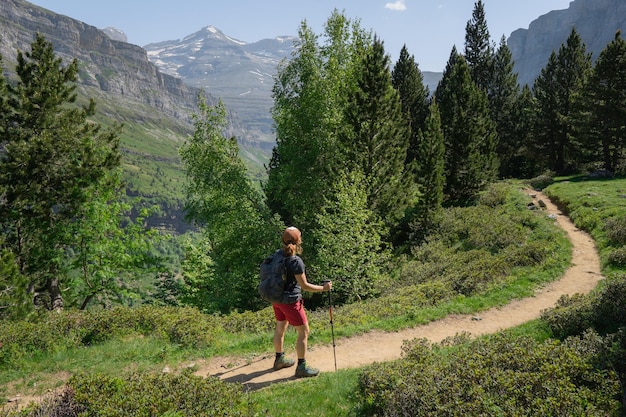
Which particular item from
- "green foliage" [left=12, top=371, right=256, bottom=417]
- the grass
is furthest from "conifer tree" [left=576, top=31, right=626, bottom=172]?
"green foliage" [left=12, top=371, right=256, bottom=417]

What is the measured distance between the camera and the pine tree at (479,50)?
58.1 m

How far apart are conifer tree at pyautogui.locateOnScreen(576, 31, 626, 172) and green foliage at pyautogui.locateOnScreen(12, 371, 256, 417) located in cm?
4727

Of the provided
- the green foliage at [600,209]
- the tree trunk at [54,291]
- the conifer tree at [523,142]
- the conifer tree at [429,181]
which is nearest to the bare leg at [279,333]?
the green foliage at [600,209]

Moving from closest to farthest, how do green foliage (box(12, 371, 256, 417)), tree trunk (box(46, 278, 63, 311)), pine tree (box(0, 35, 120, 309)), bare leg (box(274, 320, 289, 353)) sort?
green foliage (box(12, 371, 256, 417)) < bare leg (box(274, 320, 289, 353)) < pine tree (box(0, 35, 120, 309)) < tree trunk (box(46, 278, 63, 311))

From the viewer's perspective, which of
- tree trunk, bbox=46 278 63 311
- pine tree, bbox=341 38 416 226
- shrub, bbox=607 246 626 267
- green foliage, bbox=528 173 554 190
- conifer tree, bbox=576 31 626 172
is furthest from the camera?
green foliage, bbox=528 173 554 190

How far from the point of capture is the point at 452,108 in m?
41.2

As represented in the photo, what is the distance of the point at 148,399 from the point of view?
6.38 meters

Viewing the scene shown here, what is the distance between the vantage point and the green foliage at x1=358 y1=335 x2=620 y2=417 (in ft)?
19.4

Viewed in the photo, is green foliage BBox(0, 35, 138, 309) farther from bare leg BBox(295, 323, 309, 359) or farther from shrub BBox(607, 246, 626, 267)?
shrub BBox(607, 246, 626, 267)

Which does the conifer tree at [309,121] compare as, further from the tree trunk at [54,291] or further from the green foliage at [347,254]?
the tree trunk at [54,291]

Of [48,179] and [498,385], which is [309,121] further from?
[498,385]

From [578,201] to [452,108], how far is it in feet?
54.1

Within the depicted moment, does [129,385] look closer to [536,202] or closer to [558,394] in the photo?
[558,394]

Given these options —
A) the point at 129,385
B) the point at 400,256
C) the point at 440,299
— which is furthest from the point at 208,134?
the point at 129,385
